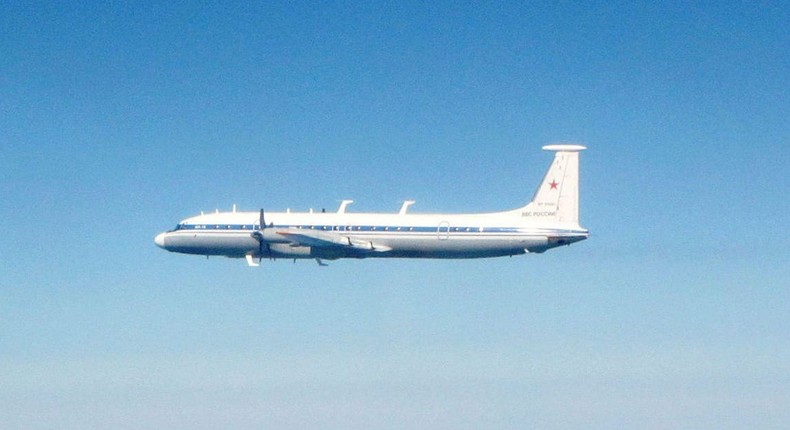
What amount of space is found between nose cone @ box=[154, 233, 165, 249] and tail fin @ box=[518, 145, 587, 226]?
35640mm

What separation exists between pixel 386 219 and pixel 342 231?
14.4ft

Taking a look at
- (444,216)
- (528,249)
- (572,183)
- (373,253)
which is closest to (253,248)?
(373,253)

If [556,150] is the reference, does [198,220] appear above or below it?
below

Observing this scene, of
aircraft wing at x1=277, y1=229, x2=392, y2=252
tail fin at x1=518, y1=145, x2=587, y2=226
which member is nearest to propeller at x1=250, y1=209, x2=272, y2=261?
aircraft wing at x1=277, y1=229, x2=392, y2=252

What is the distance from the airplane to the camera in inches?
3243

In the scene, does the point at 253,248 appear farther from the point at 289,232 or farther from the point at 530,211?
the point at 530,211

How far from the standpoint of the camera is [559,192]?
85125 mm

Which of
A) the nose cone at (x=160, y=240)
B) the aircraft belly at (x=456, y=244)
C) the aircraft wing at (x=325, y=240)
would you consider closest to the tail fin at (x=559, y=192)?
the aircraft belly at (x=456, y=244)

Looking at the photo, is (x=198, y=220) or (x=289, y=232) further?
(x=198, y=220)

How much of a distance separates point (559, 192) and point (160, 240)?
132 ft

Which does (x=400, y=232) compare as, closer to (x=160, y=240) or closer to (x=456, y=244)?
(x=456, y=244)

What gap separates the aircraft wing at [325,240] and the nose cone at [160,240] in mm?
14040

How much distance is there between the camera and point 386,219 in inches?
3282

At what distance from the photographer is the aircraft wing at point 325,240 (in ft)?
263
